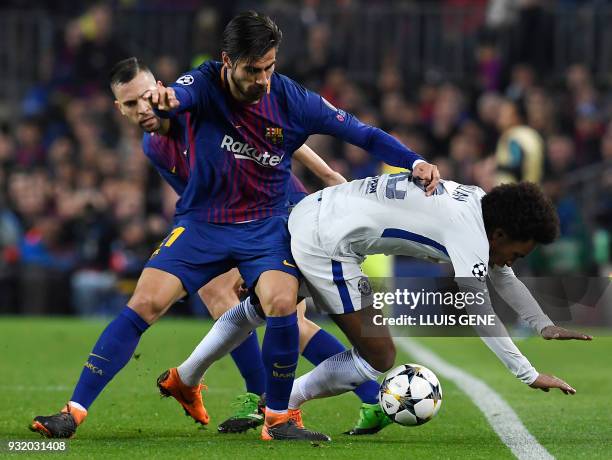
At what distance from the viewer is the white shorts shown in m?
6.77

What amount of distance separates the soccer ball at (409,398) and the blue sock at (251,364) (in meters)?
0.99

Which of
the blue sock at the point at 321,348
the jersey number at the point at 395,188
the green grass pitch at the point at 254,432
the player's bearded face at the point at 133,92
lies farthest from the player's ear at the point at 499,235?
the player's bearded face at the point at 133,92

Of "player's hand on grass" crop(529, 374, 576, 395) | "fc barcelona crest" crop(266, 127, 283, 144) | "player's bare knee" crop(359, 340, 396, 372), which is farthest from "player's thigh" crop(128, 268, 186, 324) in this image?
"player's hand on grass" crop(529, 374, 576, 395)

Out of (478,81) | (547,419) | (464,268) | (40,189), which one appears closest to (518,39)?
(478,81)

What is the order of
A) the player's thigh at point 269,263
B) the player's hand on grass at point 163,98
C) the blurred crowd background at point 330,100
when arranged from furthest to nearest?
the blurred crowd background at point 330,100 < the player's thigh at point 269,263 < the player's hand on grass at point 163,98

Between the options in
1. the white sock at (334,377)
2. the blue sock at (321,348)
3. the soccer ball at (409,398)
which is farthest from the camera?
the blue sock at (321,348)

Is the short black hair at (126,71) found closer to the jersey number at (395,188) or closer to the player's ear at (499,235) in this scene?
the jersey number at (395,188)

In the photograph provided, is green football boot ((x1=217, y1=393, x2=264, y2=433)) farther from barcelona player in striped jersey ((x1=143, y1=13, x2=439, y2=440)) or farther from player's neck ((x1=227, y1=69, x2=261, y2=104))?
player's neck ((x1=227, y1=69, x2=261, y2=104))

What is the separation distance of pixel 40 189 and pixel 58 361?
6.63m

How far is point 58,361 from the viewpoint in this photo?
11.5m

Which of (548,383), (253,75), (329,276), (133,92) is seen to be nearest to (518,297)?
(548,383)

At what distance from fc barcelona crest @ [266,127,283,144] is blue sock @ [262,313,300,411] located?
0.96m

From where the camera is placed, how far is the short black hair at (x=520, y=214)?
6449mm

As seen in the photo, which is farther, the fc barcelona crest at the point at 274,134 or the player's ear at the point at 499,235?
the fc barcelona crest at the point at 274,134
